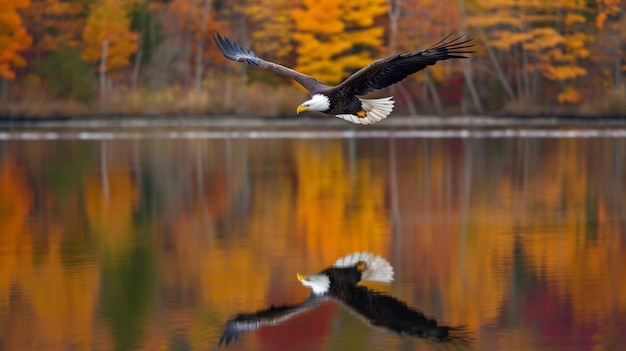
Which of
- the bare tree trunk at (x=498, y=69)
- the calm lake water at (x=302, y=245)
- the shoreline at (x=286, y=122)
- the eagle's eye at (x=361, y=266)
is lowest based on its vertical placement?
the shoreline at (x=286, y=122)

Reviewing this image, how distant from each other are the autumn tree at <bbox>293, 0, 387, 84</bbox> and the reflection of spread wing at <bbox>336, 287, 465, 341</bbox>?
35.4 m

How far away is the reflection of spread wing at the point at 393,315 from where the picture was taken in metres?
9.21

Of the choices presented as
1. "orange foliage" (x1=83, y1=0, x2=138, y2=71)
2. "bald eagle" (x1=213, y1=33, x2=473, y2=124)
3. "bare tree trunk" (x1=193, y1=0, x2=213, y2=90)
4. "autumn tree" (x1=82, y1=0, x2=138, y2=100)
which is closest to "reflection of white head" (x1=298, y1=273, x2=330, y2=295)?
"bald eagle" (x1=213, y1=33, x2=473, y2=124)

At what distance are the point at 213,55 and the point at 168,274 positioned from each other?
1559 inches

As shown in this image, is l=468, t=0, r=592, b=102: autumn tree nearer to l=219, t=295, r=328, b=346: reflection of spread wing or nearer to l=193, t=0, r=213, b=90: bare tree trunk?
l=193, t=0, r=213, b=90: bare tree trunk

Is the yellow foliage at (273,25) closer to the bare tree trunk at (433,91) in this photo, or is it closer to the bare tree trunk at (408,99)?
the bare tree trunk at (408,99)

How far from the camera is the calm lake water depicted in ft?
30.6

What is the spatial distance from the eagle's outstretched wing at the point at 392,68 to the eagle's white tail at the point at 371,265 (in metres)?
1.58

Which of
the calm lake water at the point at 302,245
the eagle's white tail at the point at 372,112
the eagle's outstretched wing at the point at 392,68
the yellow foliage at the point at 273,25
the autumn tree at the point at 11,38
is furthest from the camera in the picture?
the yellow foliage at the point at 273,25

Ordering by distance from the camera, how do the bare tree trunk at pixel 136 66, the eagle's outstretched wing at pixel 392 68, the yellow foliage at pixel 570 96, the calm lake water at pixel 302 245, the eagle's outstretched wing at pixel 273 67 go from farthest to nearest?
1. the bare tree trunk at pixel 136 66
2. the yellow foliage at pixel 570 96
3. the eagle's outstretched wing at pixel 273 67
4. the eagle's outstretched wing at pixel 392 68
5. the calm lake water at pixel 302 245

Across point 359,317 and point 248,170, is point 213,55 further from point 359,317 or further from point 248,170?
point 359,317

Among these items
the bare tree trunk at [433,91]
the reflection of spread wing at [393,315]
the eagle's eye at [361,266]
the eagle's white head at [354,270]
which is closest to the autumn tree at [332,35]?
the bare tree trunk at [433,91]

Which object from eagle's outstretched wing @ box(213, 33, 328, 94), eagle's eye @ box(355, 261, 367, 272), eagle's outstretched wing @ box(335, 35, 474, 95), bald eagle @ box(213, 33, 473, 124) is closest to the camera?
eagle's eye @ box(355, 261, 367, 272)

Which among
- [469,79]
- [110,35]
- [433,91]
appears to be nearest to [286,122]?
[433,91]
